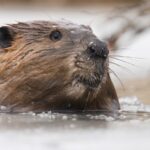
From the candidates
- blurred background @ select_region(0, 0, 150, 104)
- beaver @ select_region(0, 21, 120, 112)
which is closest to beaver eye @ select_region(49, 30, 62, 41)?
beaver @ select_region(0, 21, 120, 112)

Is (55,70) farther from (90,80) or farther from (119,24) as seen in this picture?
(119,24)

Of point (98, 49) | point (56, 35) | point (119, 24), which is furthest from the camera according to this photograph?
point (119, 24)

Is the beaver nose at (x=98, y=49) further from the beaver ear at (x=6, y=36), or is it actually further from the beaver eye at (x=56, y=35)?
the beaver ear at (x=6, y=36)

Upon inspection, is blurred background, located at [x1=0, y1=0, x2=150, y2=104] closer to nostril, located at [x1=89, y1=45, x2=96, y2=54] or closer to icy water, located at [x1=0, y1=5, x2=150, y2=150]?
nostril, located at [x1=89, y1=45, x2=96, y2=54]

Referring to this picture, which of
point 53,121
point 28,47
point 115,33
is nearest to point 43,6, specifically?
point 115,33

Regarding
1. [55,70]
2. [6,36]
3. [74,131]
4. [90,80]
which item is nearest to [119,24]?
[6,36]

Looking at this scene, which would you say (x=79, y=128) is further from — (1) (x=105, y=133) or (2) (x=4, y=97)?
(2) (x=4, y=97)
